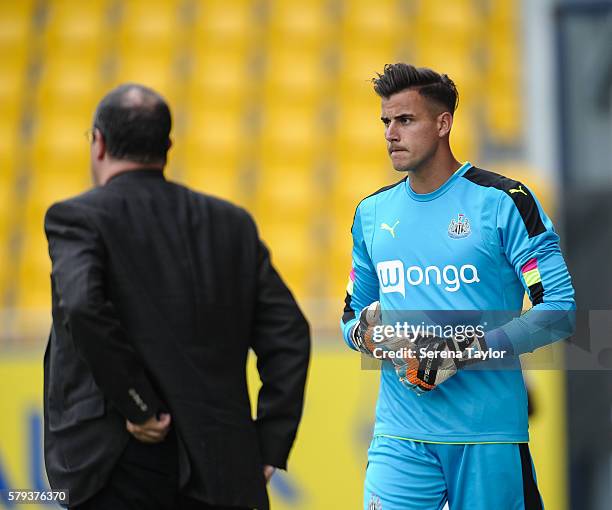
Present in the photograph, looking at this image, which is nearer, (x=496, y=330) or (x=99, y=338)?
(x=99, y=338)

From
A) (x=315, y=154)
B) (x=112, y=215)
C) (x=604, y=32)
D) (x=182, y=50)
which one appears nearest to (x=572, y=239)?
(x=604, y=32)

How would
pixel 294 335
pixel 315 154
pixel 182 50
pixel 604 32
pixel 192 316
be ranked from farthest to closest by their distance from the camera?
pixel 182 50 → pixel 315 154 → pixel 604 32 → pixel 294 335 → pixel 192 316

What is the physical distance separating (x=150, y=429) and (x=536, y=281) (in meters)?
1.10

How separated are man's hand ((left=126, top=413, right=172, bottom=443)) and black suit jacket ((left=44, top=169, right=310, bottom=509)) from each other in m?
0.03

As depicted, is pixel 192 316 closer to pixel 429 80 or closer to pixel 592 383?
pixel 429 80

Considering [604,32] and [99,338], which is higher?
[604,32]

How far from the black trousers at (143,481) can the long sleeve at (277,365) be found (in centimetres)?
31

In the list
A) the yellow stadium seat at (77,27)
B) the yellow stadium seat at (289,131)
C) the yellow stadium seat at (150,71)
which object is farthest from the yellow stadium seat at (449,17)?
the yellow stadium seat at (77,27)

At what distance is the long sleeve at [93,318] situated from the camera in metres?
2.81

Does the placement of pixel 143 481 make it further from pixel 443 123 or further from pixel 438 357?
pixel 443 123

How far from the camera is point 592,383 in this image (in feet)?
19.1

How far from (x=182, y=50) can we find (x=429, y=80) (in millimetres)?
7121

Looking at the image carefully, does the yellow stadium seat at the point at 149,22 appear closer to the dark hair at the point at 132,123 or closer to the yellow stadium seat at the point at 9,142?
the yellow stadium seat at the point at 9,142

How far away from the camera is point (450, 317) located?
3.11 m
